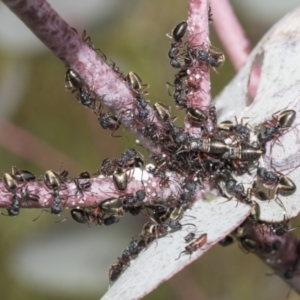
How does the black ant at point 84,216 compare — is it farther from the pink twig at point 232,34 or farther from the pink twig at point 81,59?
the pink twig at point 232,34

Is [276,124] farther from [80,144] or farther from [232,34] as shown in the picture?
[80,144]

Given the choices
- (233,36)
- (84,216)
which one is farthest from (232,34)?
(84,216)

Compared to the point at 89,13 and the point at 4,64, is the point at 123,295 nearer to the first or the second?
the point at 89,13

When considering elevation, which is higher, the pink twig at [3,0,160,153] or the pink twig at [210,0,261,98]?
the pink twig at [3,0,160,153]

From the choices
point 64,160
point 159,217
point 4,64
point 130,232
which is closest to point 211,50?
point 159,217

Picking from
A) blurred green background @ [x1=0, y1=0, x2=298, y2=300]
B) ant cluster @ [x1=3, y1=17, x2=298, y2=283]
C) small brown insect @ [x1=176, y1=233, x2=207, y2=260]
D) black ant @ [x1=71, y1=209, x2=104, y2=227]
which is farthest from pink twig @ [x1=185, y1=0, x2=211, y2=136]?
blurred green background @ [x1=0, y1=0, x2=298, y2=300]

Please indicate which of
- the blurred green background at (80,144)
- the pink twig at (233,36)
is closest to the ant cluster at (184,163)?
the pink twig at (233,36)

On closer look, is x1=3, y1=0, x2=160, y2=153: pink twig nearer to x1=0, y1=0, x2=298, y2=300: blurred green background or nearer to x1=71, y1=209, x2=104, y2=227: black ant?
x1=71, y1=209, x2=104, y2=227: black ant
